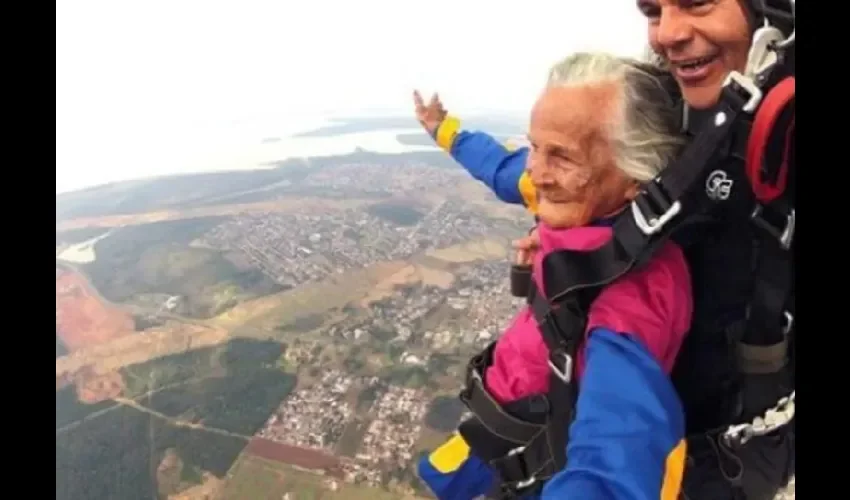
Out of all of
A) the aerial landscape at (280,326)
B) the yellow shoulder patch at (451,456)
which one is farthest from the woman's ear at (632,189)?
the aerial landscape at (280,326)

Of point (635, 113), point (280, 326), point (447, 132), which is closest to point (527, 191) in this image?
point (447, 132)

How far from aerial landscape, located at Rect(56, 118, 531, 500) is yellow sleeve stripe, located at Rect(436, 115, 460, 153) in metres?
1.83

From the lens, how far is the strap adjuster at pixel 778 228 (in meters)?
0.64

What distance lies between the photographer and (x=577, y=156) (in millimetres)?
795

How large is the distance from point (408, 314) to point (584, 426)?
4499 mm

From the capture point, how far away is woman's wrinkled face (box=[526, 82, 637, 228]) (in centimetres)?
79

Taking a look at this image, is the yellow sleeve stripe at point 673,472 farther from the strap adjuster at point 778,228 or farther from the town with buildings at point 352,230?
the town with buildings at point 352,230

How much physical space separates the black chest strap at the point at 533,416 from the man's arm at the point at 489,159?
0.36 m

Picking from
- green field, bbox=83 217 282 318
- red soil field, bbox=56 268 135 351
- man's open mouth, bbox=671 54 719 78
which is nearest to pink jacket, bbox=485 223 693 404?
man's open mouth, bbox=671 54 719 78

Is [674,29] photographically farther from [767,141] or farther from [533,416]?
[533,416]

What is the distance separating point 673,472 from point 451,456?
55cm

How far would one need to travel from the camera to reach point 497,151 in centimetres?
138

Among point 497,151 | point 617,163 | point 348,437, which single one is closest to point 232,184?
point 348,437
